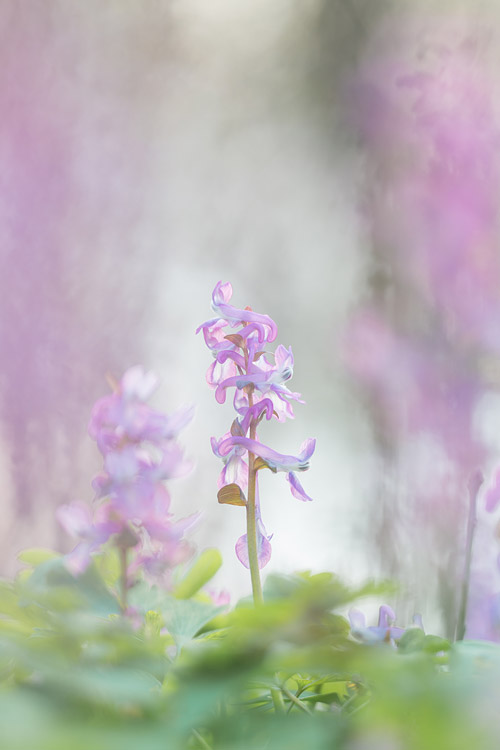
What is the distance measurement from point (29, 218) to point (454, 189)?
819mm

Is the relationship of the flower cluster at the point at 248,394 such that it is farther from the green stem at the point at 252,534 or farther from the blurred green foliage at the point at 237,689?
the blurred green foliage at the point at 237,689

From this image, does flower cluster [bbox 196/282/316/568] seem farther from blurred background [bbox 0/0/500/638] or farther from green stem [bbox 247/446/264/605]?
blurred background [bbox 0/0/500/638]

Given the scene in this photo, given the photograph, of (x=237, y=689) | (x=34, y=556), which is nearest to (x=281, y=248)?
(x=34, y=556)

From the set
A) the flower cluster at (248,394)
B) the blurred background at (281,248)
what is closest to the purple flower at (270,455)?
the flower cluster at (248,394)

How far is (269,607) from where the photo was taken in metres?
0.19

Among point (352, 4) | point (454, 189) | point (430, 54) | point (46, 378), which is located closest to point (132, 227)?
point (46, 378)

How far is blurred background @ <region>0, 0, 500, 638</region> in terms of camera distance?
2.68 ft

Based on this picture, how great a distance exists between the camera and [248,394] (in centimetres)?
39

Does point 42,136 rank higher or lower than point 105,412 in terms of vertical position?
higher

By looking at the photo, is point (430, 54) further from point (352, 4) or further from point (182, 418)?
point (352, 4)

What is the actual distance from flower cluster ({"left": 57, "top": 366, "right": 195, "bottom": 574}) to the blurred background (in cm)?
16

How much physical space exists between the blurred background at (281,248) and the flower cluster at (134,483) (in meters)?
0.16

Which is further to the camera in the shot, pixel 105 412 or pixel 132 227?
pixel 132 227

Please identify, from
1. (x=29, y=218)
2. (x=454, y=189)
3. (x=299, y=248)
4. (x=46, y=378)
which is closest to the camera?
(x=454, y=189)
